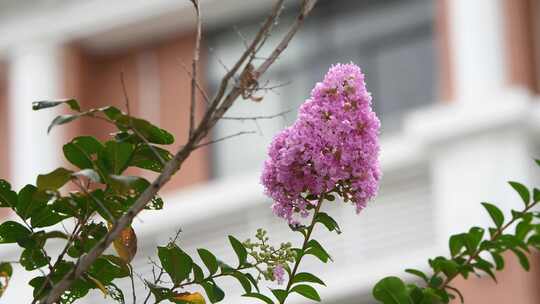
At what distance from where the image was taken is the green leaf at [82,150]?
10.7ft

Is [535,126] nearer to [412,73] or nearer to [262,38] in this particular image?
[412,73]

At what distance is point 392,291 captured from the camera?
359cm

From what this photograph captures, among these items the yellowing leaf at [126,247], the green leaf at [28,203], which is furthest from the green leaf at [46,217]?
the yellowing leaf at [126,247]

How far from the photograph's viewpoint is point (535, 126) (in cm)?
934

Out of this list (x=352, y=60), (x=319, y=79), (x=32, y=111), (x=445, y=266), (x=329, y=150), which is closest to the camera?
A: (x=329, y=150)

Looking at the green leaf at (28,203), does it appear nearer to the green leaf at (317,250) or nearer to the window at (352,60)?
the green leaf at (317,250)

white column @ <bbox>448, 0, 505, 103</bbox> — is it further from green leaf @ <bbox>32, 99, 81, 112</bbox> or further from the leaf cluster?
green leaf @ <bbox>32, 99, 81, 112</bbox>

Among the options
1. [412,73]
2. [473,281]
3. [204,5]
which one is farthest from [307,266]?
[204,5]

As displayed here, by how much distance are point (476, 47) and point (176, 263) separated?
6.72 meters

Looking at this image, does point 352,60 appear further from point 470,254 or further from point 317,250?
point 317,250

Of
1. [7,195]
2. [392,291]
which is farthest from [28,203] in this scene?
[392,291]

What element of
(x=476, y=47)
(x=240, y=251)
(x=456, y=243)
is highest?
(x=476, y=47)

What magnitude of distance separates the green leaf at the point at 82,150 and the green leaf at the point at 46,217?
A: 0.17 metres

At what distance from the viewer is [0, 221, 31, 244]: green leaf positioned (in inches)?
134
